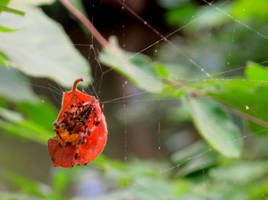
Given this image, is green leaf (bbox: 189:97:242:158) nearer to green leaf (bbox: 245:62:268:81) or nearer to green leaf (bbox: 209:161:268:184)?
green leaf (bbox: 245:62:268:81)

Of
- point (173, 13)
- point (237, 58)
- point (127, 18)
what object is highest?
point (127, 18)

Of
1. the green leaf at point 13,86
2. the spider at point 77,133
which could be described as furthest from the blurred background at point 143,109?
the spider at point 77,133

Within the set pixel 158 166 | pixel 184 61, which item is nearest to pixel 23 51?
pixel 158 166

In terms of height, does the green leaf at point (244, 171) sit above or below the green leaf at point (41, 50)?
above

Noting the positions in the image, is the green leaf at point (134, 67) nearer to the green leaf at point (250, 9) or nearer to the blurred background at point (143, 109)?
the blurred background at point (143, 109)

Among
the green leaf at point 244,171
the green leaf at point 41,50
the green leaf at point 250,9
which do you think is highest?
the green leaf at point 250,9

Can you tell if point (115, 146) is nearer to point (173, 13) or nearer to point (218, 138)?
point (173, 13)
